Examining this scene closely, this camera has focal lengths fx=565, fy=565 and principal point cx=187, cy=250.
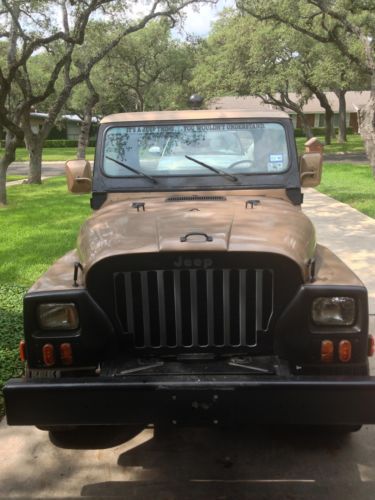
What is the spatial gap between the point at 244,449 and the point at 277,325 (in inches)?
41.0

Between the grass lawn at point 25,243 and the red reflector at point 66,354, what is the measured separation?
1.69m

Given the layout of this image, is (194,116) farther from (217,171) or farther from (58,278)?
(58,278)

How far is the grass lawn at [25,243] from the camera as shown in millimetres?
5203

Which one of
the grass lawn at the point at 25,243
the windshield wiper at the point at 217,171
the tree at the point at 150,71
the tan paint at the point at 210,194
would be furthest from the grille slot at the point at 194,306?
the tree at the point at 150,71

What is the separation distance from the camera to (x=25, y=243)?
9.08 meters

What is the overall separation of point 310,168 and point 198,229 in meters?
1.60

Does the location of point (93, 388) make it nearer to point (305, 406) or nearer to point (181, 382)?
point (181, 382)

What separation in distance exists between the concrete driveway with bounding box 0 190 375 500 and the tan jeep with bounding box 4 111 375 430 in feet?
1.92

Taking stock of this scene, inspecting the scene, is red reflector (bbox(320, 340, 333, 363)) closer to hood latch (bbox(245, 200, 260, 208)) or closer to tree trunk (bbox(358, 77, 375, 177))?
hood latch (bbox(245, 200, 260, 208))

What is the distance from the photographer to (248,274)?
2.71 m

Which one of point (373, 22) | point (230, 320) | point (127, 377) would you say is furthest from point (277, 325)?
point (373, 22)

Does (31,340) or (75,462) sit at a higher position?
(31,340)

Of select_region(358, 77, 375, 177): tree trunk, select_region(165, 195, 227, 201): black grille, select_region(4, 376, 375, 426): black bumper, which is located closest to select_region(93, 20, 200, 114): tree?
select_region(358, 77, 375, 177): tree trunk

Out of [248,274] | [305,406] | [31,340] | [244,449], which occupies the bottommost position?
[244,449]
